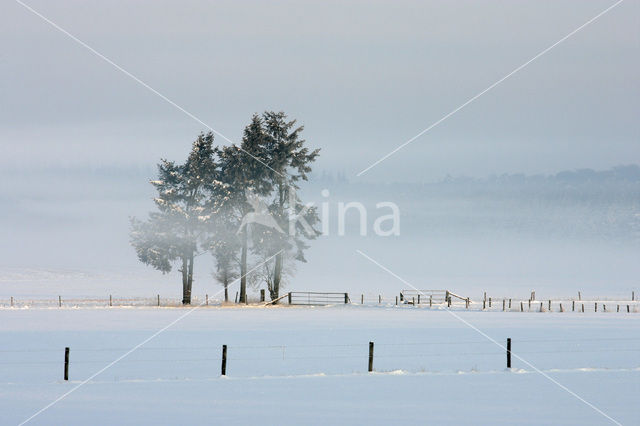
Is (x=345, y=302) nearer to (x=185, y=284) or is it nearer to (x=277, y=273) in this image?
(x=277, y=273)

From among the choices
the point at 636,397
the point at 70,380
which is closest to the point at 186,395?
the point at 70,380

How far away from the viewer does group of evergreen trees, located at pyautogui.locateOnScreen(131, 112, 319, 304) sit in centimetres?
6975

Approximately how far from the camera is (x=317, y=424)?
19562 millimetres

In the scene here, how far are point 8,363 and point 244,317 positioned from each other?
87.4 ft

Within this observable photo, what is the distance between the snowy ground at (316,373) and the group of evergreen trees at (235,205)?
19.1 metres

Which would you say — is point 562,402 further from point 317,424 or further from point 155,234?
point 155,234

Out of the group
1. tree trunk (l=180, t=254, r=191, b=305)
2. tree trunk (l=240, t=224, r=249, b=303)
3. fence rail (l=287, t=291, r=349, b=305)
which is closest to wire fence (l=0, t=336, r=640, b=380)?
fence rail (l=287, t=291, r=349, b=305)

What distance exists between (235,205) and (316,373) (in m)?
43.0

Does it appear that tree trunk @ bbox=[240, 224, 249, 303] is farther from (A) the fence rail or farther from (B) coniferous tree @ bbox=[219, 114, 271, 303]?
(A) the fence rail

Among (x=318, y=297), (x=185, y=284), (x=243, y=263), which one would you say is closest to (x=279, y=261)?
(x=243, y=263)

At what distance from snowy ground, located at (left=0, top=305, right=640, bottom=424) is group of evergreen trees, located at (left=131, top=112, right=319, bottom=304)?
751 inches

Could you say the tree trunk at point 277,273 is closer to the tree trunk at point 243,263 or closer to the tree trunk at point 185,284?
the tree trunk at point 243,263

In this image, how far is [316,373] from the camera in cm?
2841

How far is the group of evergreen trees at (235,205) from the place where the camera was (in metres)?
69.8
